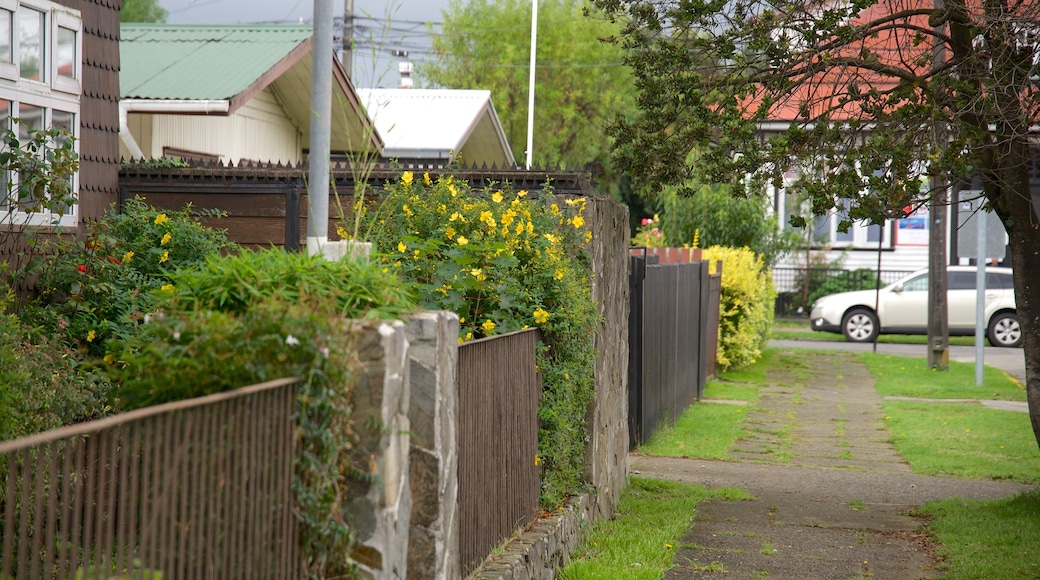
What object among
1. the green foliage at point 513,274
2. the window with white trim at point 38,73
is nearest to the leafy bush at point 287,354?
the green foliage at point 513,274

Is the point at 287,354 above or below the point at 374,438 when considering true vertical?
above

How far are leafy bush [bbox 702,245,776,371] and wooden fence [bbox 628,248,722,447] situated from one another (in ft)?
3.02

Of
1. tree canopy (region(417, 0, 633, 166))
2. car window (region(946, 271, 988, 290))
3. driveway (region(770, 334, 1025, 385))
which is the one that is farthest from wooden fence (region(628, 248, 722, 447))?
tree canopy (region(417, 0, 633, 166))

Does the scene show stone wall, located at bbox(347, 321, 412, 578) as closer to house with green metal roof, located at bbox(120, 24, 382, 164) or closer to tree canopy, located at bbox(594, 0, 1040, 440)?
tree canopy, located at bbox(594, 0, 1040, 440)

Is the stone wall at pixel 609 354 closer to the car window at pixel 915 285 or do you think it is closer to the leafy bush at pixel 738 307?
the leafy bush at pixel 738 307

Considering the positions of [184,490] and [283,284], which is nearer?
[184,490]

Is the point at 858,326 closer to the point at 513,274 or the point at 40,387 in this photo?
the point at 513,274

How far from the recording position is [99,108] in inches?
355

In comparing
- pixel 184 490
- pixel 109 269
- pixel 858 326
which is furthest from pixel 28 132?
pixel 858 326

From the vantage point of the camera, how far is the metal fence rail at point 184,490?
2299 millimetres

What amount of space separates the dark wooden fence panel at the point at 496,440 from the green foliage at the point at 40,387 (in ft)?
5.31

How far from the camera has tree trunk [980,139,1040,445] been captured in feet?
24.5

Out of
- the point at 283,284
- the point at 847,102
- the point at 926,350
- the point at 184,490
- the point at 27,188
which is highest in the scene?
the point at 847,102

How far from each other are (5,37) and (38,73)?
45 cm
